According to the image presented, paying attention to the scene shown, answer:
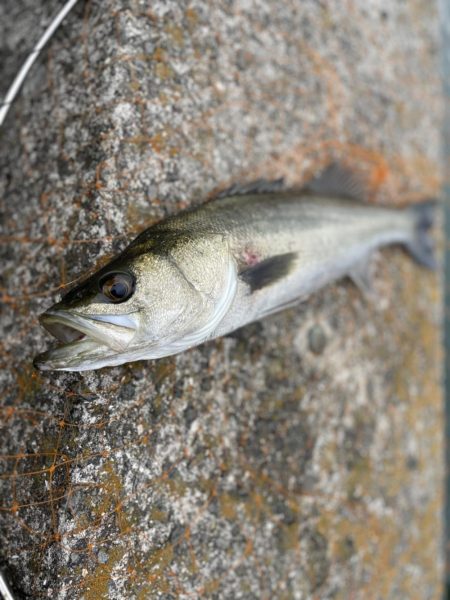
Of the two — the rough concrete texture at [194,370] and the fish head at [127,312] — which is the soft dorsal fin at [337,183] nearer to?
the rough concrete texture at [194,370]

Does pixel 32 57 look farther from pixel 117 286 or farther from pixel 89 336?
pixel 89 336

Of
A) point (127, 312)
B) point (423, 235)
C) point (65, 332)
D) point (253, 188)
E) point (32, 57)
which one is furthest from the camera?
point (423, 235)

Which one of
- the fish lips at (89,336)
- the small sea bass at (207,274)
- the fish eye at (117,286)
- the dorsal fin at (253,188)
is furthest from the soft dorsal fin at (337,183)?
the fish lips at (89,336)

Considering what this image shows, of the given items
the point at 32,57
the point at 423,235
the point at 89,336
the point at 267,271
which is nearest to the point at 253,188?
the point at 267,271

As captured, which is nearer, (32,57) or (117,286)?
(117,286)

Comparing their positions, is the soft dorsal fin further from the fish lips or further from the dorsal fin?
the fish lips

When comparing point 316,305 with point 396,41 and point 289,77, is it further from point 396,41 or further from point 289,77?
point 396,41
